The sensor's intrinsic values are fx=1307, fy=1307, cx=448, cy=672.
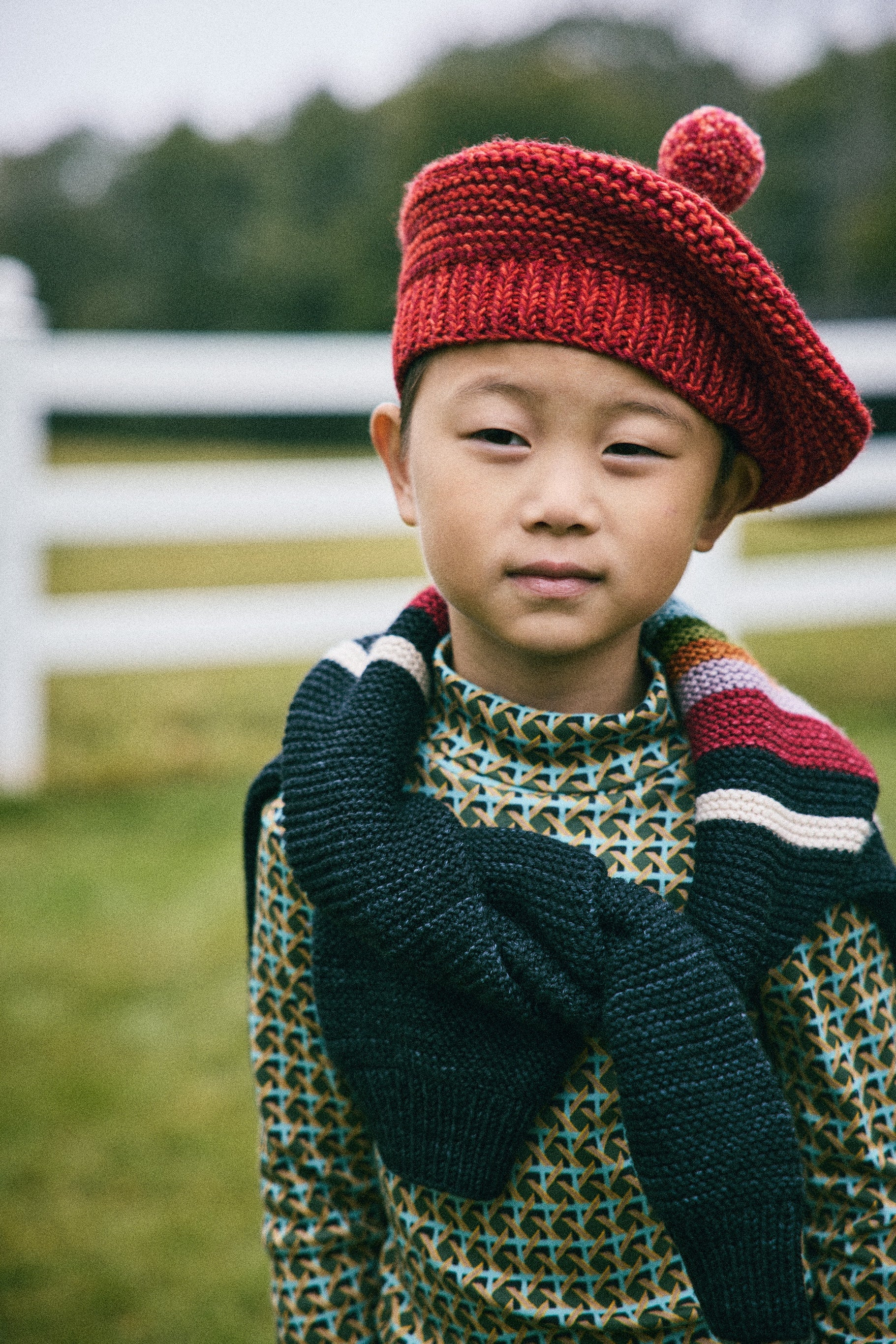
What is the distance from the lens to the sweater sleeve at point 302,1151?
52.7 inches

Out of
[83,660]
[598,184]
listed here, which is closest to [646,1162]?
[598,184]

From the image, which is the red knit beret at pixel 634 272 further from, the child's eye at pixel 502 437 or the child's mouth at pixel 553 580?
the child's mouth at pixel 553 580

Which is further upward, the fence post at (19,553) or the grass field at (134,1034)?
the fence post at (19,553)

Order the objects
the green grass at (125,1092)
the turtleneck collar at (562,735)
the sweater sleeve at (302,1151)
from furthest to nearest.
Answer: the green grass at (125,1092) → the sweater sleeve at (302,1151) → the turtleneck collar at (562,735)

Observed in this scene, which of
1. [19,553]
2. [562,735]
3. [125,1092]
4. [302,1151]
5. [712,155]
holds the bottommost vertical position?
[125,1092]

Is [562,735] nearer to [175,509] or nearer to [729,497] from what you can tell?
[729,497]

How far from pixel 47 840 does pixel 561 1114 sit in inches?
138

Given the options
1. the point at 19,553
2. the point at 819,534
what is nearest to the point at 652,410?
the point at 19,553

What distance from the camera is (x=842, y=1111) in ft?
3.82

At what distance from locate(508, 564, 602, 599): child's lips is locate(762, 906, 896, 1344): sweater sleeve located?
377 mm

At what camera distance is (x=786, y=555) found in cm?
1211

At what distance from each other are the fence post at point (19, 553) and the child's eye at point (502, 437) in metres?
3.85

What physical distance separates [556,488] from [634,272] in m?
0.20

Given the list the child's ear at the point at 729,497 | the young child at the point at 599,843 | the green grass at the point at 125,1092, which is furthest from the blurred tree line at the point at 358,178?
the young child at the point at 599,843
